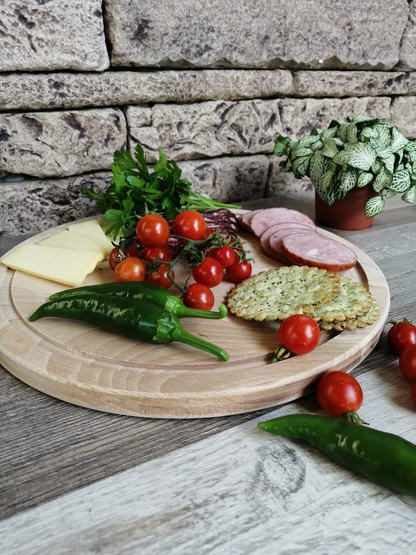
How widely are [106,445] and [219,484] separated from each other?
1.01ft

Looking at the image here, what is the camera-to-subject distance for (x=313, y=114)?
2.99 m

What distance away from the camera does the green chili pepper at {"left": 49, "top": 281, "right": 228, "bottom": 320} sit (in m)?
1.39

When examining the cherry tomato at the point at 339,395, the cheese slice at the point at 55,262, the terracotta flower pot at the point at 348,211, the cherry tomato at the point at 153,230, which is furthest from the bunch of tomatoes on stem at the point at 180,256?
the terracotta flower pot at the point at 348,211

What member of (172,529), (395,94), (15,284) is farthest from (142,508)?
(395,94)

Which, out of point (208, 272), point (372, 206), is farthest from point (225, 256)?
point (372, 206)

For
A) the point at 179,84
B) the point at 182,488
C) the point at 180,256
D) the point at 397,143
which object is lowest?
the point at 182,488

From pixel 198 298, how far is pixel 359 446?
0.71 m

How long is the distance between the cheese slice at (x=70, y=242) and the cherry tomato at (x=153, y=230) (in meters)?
0.27

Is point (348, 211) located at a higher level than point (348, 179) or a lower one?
lower

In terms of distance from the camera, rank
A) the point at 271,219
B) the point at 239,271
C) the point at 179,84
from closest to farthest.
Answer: the point at 239,271
the point at 271,219
the point at 179,84

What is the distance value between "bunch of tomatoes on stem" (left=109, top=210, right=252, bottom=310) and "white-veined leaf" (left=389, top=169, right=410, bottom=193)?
3.28ft

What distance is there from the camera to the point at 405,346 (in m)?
1.45

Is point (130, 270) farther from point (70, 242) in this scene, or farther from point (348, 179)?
point (348, 179)

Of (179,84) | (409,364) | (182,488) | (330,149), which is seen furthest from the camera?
(179,84)
